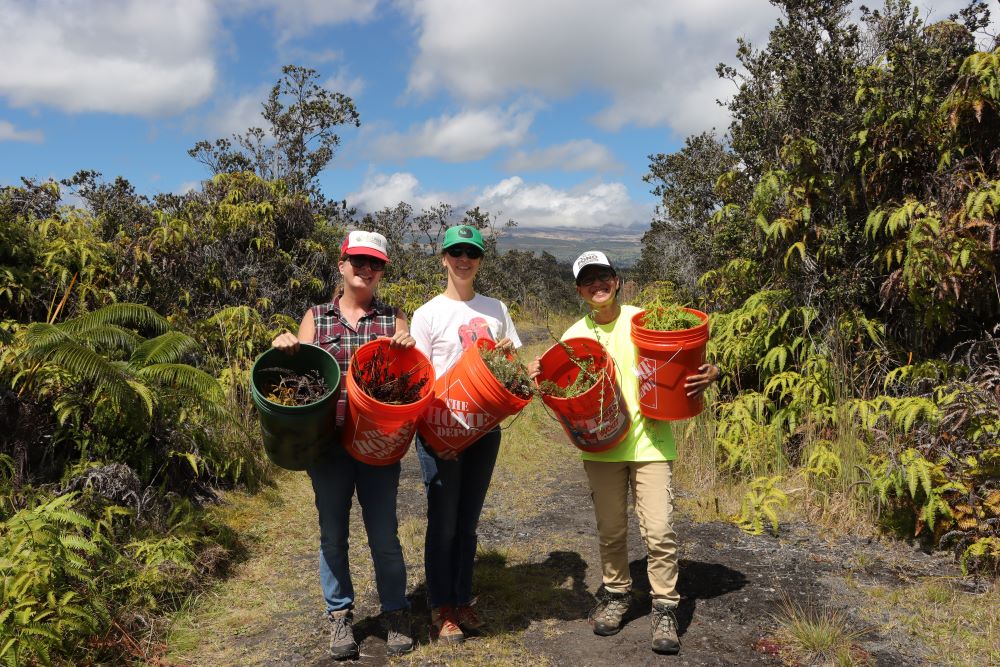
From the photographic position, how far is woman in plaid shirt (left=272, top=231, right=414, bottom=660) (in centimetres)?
308

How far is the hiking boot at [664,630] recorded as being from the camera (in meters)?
3.13

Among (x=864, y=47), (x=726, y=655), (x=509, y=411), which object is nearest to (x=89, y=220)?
(x=509, y=411)

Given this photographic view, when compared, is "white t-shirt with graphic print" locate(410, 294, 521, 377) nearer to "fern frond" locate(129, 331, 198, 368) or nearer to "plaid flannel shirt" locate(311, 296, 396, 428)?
"plaid flannel shirt" locate(311, 296, 396, 428)

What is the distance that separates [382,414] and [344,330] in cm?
59

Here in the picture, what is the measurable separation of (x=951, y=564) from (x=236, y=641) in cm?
394

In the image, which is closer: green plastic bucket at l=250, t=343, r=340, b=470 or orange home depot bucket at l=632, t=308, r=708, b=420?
green plastic bucket at l=250, t=343, r=340, b=470

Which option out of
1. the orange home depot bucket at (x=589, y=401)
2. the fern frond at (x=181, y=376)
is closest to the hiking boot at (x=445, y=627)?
the orange home depot bucket at (x=589, y=401)

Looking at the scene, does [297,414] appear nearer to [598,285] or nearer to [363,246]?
[363,246]

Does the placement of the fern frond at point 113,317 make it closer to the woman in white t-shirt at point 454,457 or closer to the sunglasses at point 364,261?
the sunglasses at point 364,261

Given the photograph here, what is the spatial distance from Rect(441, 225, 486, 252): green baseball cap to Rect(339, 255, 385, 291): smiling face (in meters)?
0.34

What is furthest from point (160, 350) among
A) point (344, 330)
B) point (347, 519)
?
point (347, 519)

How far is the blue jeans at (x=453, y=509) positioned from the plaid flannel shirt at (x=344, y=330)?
53 cm

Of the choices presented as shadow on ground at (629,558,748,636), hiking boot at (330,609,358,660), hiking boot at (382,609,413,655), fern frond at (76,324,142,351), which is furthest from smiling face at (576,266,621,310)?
fern frond at (76,324,142,351)

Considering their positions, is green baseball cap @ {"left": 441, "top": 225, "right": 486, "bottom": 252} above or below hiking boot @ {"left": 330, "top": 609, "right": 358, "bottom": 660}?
above
